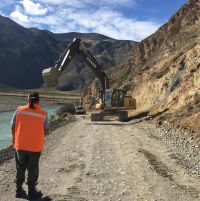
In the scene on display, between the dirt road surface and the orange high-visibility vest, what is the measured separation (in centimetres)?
108

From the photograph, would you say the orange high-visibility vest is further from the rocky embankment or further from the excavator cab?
the excavator cab

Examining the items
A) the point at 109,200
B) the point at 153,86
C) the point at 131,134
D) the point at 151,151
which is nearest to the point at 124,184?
the point at 109,200

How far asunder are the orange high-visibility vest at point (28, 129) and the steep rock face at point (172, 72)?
12.6 meters

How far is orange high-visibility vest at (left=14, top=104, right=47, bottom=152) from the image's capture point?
986 centimetres

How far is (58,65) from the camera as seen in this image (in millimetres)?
41812

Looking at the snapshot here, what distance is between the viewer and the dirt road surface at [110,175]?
33.8 feet

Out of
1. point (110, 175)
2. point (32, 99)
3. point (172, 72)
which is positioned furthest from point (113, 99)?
point (32, 99)

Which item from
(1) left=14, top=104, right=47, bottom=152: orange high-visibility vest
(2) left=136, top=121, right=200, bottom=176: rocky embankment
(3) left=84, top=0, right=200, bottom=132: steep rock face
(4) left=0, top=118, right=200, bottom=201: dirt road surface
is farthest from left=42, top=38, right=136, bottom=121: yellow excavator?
(1) left=14, top=104, right=47, bottom=152: orange high-visibility vest

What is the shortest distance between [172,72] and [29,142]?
34.1 metres

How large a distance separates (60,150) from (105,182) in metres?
7.04

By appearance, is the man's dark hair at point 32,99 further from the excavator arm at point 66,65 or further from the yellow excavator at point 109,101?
the excavator arm at point 66,65

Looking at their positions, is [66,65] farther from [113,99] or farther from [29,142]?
[29,142]

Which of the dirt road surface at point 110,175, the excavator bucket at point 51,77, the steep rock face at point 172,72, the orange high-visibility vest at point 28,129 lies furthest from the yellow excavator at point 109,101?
the orange high-visibility vest at point 28,129

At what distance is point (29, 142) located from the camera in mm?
9859
